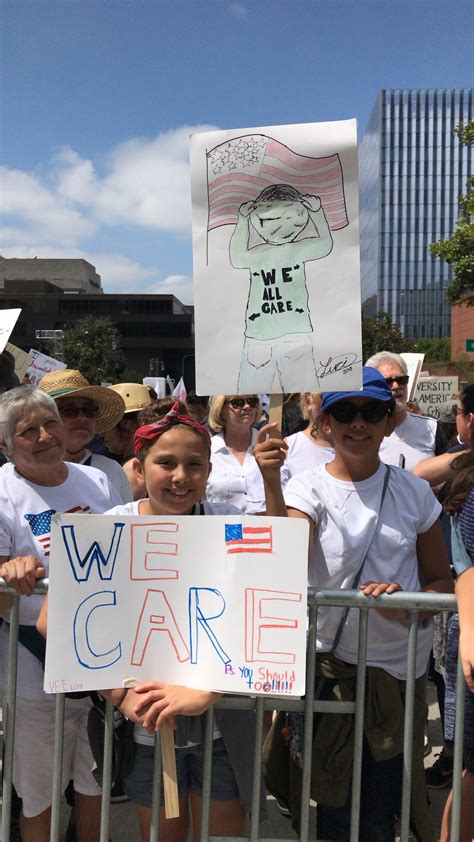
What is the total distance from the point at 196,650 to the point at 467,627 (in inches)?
31.1

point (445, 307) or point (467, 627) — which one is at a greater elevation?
point (445, 307)

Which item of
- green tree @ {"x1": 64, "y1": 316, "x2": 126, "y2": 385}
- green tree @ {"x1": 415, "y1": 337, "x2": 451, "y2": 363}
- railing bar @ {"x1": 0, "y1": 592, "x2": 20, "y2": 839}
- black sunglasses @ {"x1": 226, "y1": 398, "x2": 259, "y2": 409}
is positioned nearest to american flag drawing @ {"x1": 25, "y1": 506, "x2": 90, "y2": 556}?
railing bar @ {"x1": 0, "y1": 592, "x2": 20, "y2": 839}

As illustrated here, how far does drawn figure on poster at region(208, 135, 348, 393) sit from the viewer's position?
2246mm

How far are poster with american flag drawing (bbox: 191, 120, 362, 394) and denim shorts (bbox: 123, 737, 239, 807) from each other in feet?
3.87

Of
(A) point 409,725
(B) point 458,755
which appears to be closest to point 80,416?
(A) point 409,725

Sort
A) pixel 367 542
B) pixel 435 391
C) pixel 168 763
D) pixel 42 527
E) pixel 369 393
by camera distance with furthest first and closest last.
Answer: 1. pixel 435 391
2. pixel 42 527
3. pixel 369 393
4. pixel 367 542
5. pixel 168 763

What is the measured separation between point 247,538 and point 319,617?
0.55 metres

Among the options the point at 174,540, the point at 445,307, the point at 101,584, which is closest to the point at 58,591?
the point at 101,584

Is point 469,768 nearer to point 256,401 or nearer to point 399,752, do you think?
point 399,752

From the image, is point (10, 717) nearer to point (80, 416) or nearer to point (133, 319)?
point (80, 416)

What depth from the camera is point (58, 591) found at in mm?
2094

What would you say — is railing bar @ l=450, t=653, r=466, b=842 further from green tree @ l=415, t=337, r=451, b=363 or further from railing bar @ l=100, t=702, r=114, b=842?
green tree @ l=415, t=337, r=451, b=363

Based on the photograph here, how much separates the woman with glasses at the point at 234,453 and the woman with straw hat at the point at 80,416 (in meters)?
0.85

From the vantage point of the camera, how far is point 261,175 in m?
2.27
